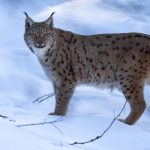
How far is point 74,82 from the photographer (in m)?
7.93

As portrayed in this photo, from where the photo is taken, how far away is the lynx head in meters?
7.75

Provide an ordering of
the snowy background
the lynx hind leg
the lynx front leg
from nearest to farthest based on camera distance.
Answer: the snowy background
the lynx hind leg
the lynx front leg

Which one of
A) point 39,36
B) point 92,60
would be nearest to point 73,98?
point 92,60

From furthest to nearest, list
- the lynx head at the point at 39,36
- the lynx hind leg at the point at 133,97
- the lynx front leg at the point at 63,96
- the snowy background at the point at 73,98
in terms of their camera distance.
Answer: the lynx front leg at the point at 63,96 → the lynx head at the point at 39,36 → the lynx hind leg at the point at 133,97 → the snowy background at the point at 73,98

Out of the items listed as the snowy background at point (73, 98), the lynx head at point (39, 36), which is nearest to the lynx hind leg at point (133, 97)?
the snowy background at point (73, 98)

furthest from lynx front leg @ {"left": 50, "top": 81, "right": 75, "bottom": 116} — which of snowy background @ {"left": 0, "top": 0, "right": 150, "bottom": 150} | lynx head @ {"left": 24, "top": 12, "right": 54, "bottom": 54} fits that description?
lynx head @ {"left": 24, "top": 12, "right": 54, "bottom": 54}

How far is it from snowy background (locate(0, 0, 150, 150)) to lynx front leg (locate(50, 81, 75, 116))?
14 cm

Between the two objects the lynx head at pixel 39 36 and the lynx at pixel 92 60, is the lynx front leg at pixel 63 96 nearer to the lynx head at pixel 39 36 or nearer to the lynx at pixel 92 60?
the lynx at pixel 92 60

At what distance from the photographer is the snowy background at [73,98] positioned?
192 inches

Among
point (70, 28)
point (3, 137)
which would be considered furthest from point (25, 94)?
point (3, 137)

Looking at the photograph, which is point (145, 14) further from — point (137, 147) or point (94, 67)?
point (137, 147)

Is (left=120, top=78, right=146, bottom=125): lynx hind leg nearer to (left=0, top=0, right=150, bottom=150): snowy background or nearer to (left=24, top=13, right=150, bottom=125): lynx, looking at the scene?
(left=24, top=13, right=150, bottom=125): lynx

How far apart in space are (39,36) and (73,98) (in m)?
1.45

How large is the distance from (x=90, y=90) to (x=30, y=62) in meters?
1.49
